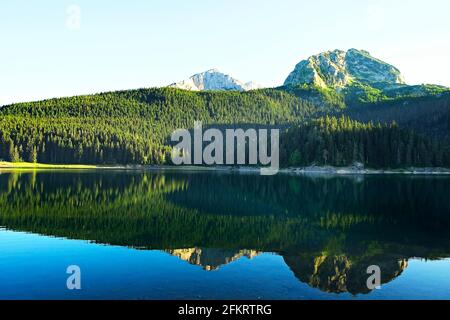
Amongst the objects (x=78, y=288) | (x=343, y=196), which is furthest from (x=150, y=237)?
(x=343, y=196)

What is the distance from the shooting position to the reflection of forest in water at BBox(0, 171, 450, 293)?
30781 millimetres

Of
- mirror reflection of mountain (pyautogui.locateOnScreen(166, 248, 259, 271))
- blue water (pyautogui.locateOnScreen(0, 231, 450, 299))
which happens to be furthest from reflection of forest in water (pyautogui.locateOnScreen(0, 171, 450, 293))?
blue water (pyautogui.locateOnScreen(0, 231, 450, 299))

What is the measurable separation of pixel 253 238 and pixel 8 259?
21881 millimetres

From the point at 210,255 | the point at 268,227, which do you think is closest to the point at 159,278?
the point at 210,255

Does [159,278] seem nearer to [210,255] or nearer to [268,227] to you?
[210,255]

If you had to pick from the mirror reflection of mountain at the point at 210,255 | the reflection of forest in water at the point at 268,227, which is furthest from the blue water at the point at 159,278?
the reflection of forest in water at the point at 268,227

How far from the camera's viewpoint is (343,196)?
256 feet

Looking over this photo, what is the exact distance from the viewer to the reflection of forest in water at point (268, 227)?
101 ft

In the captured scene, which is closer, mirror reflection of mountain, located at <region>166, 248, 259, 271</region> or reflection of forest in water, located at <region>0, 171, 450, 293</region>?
mirror reflection of mountain, located at <region>166, 248, 259, 271</region>

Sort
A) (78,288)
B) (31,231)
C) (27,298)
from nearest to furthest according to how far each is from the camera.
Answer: (27,298) → (78,288) → (31,231)

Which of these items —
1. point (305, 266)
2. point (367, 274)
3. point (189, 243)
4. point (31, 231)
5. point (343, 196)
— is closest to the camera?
point (367, 274)

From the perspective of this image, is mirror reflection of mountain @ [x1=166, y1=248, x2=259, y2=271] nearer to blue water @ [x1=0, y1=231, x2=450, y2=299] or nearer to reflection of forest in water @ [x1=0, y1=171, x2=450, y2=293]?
reflection of forest in water @ [x1=0, y1=171, x2=450, y2=293]

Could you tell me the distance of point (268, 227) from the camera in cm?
4469
